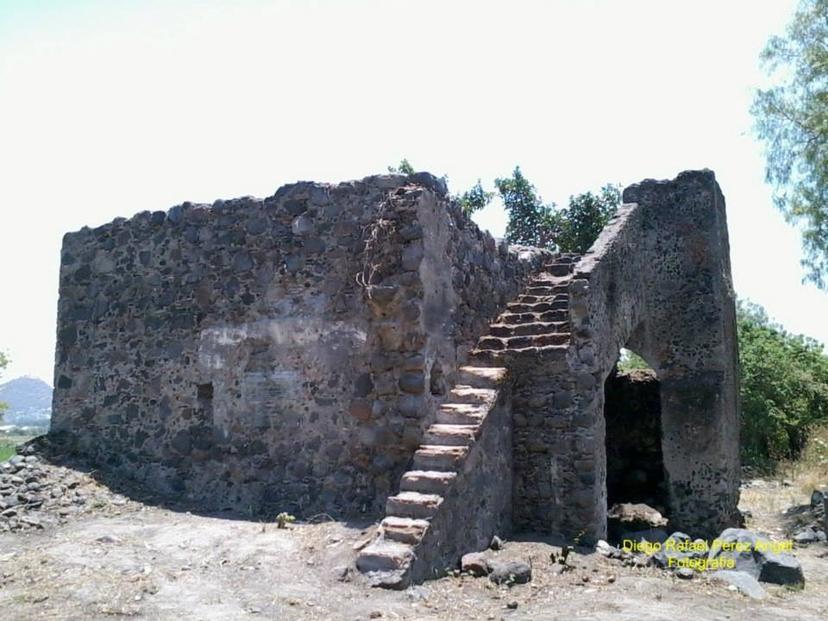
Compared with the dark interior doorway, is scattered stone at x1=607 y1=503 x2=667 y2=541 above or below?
below

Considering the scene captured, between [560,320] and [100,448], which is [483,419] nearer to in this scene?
[560,320]

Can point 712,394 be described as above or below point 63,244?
below

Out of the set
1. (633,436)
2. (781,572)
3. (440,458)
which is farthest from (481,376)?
(633,436)

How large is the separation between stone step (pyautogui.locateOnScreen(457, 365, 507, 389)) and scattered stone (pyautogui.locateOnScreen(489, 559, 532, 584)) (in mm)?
1832

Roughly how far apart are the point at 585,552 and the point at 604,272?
301 cm

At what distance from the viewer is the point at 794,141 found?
13.4 metres

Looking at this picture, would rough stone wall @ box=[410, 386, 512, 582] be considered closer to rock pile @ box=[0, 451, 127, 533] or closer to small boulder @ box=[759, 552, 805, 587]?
small boulder @ box=[759, 552, 805, 587]

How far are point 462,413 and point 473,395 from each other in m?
0.28

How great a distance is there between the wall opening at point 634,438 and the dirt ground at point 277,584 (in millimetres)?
5952

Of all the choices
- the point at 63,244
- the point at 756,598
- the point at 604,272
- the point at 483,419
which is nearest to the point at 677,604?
the point at 756,598

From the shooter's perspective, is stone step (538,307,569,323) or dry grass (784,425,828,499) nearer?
stone step (538,307,569,323)

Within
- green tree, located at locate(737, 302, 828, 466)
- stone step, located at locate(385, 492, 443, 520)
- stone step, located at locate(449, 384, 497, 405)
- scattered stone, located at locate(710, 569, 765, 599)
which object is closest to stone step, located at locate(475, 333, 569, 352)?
stone step, located at locate(449, 384, 497, 405)

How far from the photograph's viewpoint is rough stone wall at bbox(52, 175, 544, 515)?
681 cm

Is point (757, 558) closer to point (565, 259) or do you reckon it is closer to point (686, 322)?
point (686, 322)
